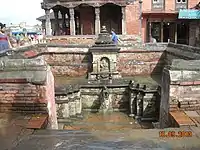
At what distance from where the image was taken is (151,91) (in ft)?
37.6

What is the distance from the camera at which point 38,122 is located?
5.05 metres

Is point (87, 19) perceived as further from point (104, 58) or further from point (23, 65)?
point (23, 65)

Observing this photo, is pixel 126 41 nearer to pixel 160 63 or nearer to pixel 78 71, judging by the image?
pixel 160 63

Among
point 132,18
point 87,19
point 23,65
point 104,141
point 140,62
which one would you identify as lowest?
point 104,141

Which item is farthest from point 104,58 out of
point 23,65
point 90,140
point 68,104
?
point 90,140

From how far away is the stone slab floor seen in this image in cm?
396

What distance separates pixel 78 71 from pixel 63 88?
13.7 feet

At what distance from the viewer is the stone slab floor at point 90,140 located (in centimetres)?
396

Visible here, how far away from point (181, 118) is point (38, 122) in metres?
2.64

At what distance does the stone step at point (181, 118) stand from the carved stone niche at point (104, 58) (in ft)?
28.4

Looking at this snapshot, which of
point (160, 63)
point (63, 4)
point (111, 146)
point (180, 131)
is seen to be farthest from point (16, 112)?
point (63, 4)

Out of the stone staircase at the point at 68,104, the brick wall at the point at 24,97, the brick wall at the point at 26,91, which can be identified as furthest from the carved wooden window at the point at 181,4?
the brick wall at the point at 24,97
